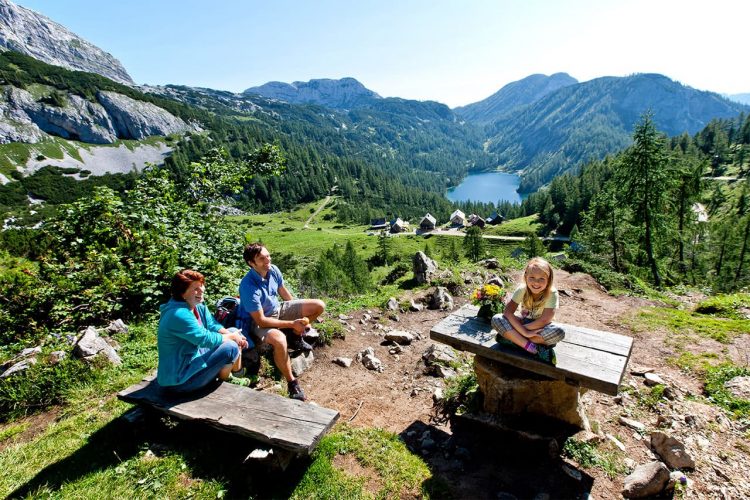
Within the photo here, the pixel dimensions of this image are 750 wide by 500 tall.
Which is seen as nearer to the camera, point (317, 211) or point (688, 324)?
point (688, 324)

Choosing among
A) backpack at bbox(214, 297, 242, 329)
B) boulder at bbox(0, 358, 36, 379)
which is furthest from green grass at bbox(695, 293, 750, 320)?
boulder at bbox(0, 358, 36, 379)

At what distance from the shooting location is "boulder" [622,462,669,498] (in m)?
4.52

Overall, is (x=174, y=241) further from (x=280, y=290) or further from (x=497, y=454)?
(x=497, y=454)

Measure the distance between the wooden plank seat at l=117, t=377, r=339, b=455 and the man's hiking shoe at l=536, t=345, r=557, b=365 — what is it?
312 cm

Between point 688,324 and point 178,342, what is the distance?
13.6 meters

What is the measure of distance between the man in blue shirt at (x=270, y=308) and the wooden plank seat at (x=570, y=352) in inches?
111

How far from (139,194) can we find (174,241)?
91.8 inches

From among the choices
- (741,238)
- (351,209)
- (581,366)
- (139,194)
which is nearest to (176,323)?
(581,366)

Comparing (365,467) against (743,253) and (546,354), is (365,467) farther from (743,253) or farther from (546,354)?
(743,253)

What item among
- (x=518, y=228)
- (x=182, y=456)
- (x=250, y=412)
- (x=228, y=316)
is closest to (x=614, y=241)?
(x=228, y=316)

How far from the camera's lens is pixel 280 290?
7641mm

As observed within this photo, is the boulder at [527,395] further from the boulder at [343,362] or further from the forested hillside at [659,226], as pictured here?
the forested hillside at [659,226]

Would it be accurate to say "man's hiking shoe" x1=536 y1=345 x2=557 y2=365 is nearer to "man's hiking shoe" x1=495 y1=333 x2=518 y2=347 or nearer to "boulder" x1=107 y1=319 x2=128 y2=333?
"man's hiking shoe" x1=495 y1=333 x2=518 y2=347

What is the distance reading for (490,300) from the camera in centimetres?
625
